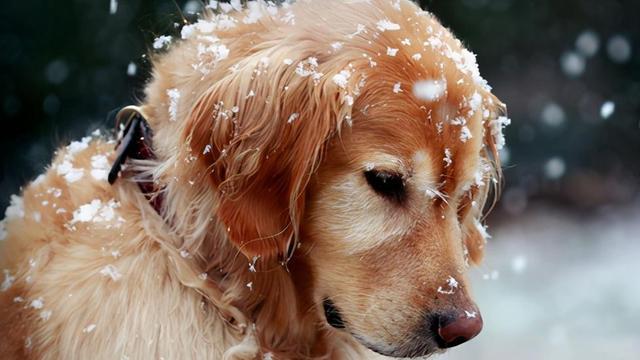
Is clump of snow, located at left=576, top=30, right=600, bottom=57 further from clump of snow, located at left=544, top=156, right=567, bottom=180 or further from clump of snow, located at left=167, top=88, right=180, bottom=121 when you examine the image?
clump of snow, located at left=167, top=88, right=180, bottom=121

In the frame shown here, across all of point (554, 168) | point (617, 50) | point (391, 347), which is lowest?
point (554, 168)

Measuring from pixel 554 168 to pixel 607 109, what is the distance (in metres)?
0.62

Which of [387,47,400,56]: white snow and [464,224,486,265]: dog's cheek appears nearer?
[387,47,400,56]: white snow

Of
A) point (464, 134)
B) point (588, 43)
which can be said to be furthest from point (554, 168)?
point (464, 134)

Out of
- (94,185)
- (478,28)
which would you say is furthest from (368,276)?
(478,28)

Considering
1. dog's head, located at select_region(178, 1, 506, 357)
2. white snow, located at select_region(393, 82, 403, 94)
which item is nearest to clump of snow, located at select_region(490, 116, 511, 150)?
dog's head, located at select_region(178, 1, 506, 357)

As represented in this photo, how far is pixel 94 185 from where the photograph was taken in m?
2.44

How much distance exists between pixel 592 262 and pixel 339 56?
4747 mm

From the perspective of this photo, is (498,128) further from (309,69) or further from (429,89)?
(309,69)

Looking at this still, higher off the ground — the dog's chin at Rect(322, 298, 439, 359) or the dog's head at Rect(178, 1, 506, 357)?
the dog's head at Rect(178, 1, 506, 357)

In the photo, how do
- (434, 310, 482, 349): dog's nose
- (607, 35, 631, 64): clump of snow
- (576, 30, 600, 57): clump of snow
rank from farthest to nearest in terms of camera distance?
1. (607, 35, 631, 64): clump of snow
2. (576, 30, 600, 57): clump of snow
3. (434, 310, 482, 349): dog's nose

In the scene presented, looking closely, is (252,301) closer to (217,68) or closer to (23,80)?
(217,68)

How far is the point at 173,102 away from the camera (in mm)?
2291

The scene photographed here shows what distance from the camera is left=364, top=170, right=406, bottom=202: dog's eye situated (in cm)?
209
